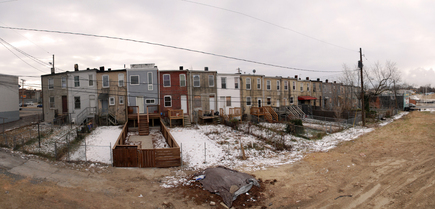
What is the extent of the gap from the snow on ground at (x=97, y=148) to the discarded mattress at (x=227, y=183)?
589cm

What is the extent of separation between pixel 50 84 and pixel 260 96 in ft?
95.3

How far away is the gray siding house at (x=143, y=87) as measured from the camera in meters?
25.8

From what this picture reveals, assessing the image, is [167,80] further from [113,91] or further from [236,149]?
[236,149]

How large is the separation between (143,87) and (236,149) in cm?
1609

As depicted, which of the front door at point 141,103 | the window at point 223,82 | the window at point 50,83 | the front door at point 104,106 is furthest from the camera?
the window at point 223,82

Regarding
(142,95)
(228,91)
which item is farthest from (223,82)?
(142,95)

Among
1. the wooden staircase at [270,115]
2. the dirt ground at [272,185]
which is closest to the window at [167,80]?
the wooden staircase at [270,115]

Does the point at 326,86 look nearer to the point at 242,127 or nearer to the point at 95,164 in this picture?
the point at 242,127

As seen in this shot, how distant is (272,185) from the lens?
378 inches

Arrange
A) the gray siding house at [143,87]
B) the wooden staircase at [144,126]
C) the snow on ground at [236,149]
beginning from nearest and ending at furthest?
the snow on ground at [236,149]
the wooden staircase at [144,126]
the gray siding house at [143,87]

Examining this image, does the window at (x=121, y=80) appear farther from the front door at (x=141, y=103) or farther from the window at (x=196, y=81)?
the window at (x=196, y=81)

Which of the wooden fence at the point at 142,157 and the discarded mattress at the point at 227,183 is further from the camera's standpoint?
the wooden fence at the point at 142,157

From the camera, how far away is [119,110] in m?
25.5

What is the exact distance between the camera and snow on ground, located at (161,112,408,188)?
1249cm
